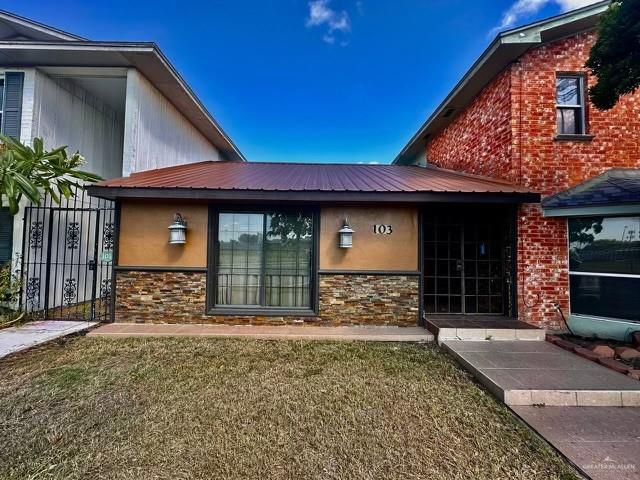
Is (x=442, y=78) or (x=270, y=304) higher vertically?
(x=442, y=78)

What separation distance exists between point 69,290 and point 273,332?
189 inches

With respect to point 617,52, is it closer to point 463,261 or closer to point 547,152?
point 547,152

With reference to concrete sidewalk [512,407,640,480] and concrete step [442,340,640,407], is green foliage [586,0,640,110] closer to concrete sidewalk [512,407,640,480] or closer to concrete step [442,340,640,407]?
concrete step [442,340,640,407]

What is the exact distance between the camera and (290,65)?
49.1ft

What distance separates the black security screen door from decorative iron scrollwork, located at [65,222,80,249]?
773cm

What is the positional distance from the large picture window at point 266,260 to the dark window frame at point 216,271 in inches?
2.3

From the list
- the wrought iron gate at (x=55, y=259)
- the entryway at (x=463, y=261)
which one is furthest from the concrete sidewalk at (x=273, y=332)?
the entryway at (x=463, y=261)

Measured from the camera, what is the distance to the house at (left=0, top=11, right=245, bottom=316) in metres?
6.48

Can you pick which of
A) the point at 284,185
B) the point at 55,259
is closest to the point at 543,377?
the point at 284,185

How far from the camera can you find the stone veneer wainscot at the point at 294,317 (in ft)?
19.2

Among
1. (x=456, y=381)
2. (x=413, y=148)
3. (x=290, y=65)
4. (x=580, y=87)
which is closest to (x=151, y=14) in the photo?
(x=290, y=65)

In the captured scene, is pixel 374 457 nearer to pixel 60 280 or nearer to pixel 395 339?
pixel 395 339

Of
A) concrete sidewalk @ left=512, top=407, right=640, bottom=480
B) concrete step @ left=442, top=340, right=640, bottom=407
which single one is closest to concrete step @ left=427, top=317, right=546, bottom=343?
concrete step @ left=442, top=340, right=640, bottom=407

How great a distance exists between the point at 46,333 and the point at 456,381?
676 cm
